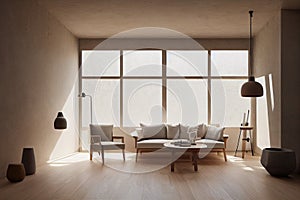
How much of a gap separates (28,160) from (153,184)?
82.6 inches

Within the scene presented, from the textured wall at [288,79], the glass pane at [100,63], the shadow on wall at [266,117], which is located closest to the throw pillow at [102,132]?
the glass pane at [100,63]

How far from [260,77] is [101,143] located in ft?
12.7

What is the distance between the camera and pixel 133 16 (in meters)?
7.31

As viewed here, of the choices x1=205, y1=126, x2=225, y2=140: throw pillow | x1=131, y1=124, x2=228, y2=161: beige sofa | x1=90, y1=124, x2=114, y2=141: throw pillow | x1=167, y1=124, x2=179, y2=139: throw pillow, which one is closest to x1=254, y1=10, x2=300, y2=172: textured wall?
x1=205, y1=126, x2=225, y2=140: throw pillow

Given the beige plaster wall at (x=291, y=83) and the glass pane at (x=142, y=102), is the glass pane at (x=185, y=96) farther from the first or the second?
the beige plaster wall at (x=291, y=83)

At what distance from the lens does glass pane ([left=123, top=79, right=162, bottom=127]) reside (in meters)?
9.59

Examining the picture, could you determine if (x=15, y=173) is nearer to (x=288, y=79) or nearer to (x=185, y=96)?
(x=288, y=79)

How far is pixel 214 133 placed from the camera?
8148 millimetres

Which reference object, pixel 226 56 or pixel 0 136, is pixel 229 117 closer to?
pixel 226 56

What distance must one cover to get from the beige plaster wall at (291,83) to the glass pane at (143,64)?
144 inches

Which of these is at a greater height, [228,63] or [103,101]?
[228,63]

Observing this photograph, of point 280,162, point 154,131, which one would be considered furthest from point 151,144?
point 280,162

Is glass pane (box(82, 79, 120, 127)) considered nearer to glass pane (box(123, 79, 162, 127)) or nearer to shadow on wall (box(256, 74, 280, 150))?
glass pane (box(123, 79, 162, 127))

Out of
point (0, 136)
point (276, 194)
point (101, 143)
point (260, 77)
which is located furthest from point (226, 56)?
point (0, 136)
